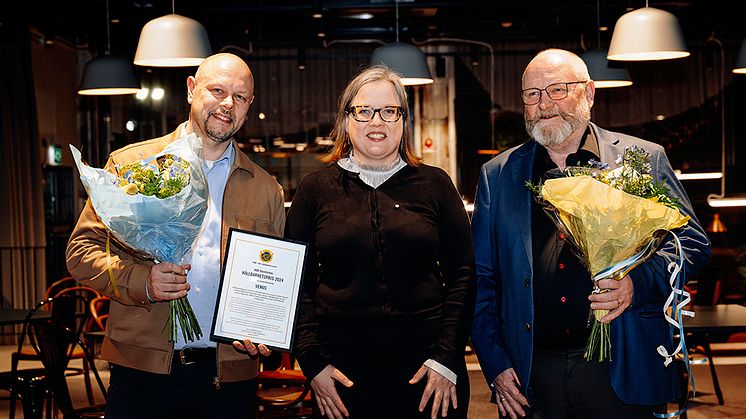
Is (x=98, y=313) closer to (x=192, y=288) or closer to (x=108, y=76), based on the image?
(x=108, y=76)

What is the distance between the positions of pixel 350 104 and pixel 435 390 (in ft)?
3.35

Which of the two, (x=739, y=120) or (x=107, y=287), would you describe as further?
(x=739, y=120)

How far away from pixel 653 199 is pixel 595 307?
39 centimetres

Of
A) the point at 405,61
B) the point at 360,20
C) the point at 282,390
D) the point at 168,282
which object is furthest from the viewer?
the point at 360,20

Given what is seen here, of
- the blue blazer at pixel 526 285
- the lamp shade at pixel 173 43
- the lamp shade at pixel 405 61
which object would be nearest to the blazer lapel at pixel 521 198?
the blue blazer at pixel 526 285

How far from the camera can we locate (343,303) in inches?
114

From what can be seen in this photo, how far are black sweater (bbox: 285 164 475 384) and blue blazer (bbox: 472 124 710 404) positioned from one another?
13cm

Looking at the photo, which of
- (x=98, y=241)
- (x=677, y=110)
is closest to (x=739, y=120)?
(x=677, y=110)

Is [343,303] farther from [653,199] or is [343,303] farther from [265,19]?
[265,19]

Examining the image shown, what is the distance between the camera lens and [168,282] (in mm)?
2764

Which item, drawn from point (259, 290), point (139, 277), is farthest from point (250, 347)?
point (139, 277)

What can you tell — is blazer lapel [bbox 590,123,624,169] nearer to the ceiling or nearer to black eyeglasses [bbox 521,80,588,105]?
black eyeglasses [bbox 521,80,588,105]

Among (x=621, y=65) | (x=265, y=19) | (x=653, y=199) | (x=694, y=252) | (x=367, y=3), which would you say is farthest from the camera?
(x=265, y=19)

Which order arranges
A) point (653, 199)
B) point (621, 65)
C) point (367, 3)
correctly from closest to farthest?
point (653, 199) → point (621, 65) → point (367, 3)
